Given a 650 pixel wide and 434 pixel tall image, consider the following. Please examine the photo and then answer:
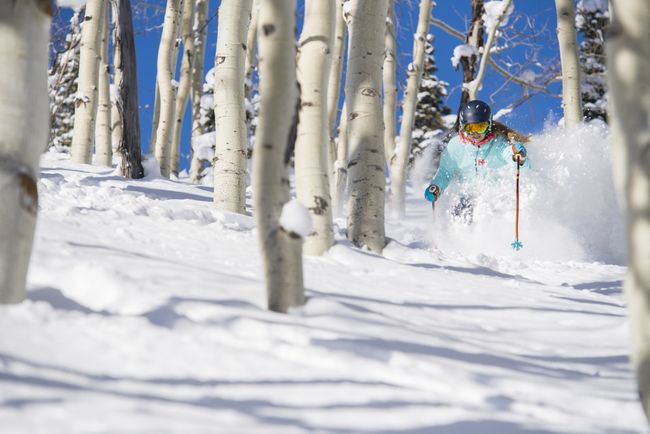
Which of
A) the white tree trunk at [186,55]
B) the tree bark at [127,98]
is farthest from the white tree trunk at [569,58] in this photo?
the white tree trunk at [186,55]

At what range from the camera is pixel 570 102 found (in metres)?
8.46

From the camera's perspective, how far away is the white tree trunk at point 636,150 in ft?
5.25

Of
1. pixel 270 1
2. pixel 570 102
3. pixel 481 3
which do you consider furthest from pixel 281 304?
pixel 481 3

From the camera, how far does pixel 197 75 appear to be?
53.0 ft

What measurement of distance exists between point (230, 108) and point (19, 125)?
392cm

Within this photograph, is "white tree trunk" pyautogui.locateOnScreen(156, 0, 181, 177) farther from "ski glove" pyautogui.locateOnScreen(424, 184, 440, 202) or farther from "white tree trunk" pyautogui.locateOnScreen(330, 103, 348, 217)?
"ski glove" pyautogui.locateOnScreen(424, 184, 440, 202)

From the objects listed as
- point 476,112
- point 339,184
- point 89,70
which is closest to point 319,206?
point 476,112

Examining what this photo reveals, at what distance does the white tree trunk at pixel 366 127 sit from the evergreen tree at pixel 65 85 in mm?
7307

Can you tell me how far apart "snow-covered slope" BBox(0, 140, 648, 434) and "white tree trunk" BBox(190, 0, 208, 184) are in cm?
1127

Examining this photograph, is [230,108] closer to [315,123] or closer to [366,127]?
[366,127]

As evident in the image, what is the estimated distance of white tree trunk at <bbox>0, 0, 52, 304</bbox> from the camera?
7.11ft

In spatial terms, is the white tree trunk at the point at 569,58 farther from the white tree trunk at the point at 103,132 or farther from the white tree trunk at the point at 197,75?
the white tree trunk at the point at 197,75

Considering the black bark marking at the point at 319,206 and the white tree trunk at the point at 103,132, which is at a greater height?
the white tree trunk at the point at 103,132

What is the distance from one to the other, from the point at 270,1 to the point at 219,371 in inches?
56.6
